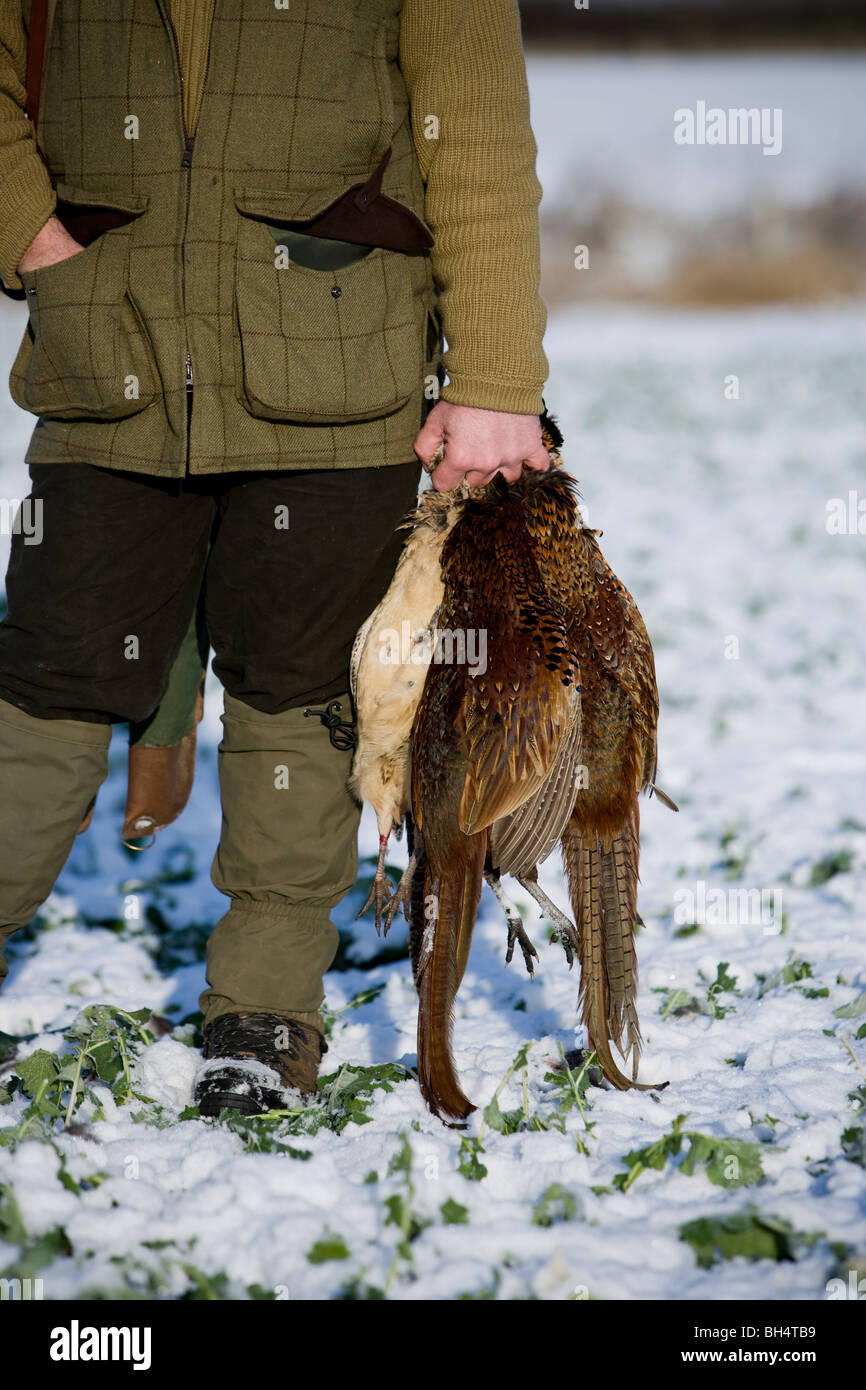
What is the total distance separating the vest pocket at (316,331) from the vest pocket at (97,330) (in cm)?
17

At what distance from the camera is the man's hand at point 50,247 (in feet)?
6.10

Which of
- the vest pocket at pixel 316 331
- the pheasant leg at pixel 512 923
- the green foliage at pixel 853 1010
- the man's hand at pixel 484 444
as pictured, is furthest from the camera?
the green foliage at pixel 853 1010

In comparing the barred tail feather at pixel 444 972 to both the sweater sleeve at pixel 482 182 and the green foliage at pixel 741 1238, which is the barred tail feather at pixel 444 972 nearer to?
the green foliage at pixel 741 1238

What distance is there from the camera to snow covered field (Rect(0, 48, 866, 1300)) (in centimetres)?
150

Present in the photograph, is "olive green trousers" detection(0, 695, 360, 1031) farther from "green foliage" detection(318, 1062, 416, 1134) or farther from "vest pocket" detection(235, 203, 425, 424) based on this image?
"vest pocket" detection(235, 203, 425, 424)

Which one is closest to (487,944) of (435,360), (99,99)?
(435,360)

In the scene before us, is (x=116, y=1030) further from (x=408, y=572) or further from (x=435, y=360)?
(x=435, y=360)

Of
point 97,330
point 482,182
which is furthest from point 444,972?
point 482,182

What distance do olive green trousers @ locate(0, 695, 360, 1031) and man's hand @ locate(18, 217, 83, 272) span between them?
769mm

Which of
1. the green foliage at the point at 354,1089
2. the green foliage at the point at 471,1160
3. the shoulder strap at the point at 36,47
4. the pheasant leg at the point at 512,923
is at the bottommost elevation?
the green foliage at the point at 471,1160

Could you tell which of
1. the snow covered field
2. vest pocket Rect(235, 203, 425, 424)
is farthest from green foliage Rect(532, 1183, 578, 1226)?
vest pocket Rect(235, 203, 425, 424)

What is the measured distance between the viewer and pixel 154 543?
2.00 m

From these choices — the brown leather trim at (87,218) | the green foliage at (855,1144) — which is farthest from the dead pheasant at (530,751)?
the brown leather trim at (87,218)

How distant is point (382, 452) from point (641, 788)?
75 cm
